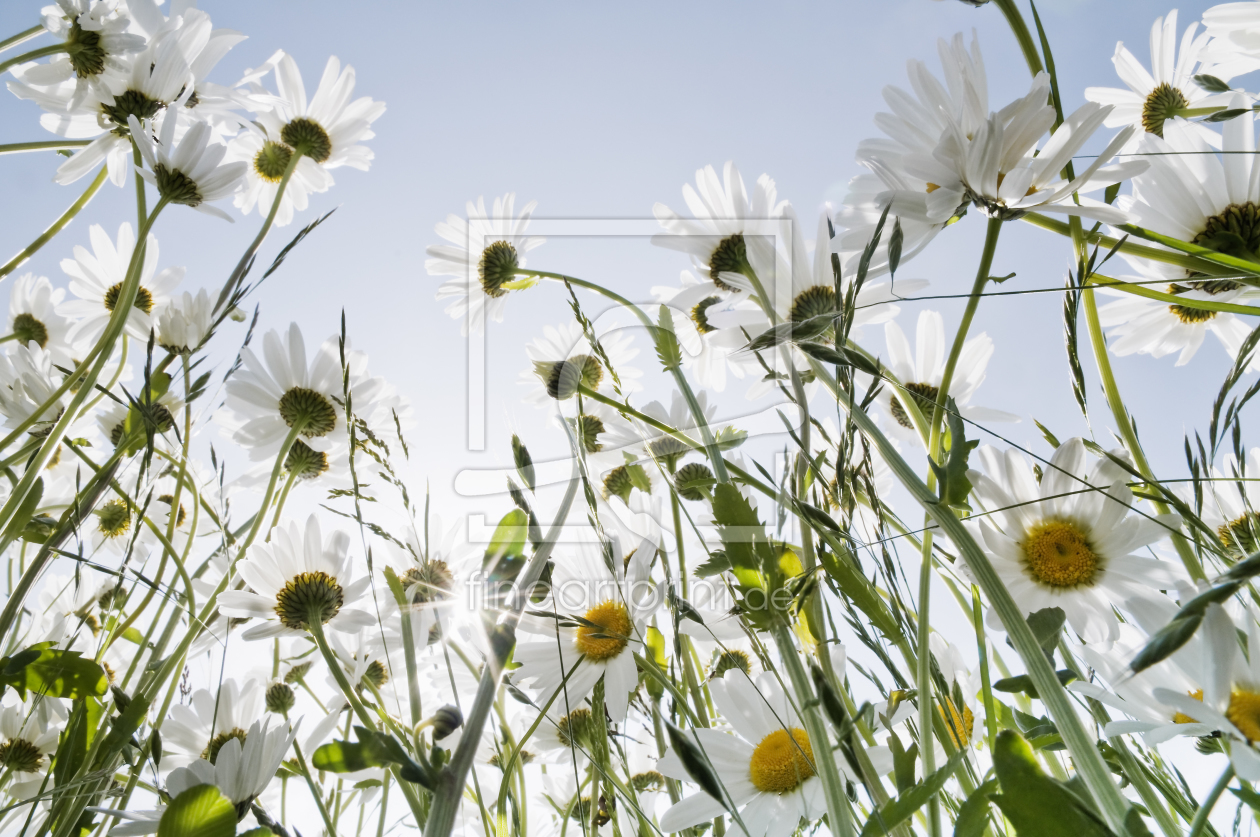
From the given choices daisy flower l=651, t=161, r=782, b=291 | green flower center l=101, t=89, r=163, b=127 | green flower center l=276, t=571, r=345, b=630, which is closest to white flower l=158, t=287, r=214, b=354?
green flower center l=101, t=89, r=163, b=127

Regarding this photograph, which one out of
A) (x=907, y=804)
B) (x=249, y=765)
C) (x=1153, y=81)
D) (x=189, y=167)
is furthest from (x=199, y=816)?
(x=1153, y=81)

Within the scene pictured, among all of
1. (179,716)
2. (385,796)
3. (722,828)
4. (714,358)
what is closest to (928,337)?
(714,358)

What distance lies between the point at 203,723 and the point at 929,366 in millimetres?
932

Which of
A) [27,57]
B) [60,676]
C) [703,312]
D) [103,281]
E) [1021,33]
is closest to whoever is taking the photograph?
[1021,33]

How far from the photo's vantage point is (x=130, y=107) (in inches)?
32.2

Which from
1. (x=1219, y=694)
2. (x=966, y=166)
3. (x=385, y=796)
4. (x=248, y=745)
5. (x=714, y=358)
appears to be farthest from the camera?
(x=714, y=358)

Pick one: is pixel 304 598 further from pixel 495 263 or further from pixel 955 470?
pixel 495 263

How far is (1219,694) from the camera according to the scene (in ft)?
0.79

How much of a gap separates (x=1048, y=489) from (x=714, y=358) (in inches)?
26.2

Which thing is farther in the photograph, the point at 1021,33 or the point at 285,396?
the point at 285,396

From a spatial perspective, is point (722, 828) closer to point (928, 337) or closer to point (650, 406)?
point (650, 406)

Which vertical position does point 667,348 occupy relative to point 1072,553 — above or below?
above

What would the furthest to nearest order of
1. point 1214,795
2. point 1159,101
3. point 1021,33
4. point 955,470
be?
point 1159,101 < point 1021,33 < point 955,470 < point 1214,795

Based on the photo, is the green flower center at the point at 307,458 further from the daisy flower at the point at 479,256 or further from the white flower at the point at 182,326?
the daisy flower at the point at 479,256
